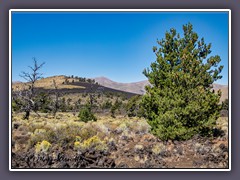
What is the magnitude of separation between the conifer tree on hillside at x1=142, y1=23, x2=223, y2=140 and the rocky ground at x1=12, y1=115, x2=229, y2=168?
1.23 feet

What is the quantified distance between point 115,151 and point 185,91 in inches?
108

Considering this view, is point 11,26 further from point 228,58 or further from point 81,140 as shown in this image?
point 228,58

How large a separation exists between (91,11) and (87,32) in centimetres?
84

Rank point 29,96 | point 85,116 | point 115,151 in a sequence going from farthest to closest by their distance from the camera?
1. point 85,116
2. point 29,96
3. point 115,151

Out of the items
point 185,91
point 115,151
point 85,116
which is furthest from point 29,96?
point 185,91

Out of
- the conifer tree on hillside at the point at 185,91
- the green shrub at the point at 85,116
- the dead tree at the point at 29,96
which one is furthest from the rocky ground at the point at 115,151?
the green shrub at the point at 85,116

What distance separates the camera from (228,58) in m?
9.57

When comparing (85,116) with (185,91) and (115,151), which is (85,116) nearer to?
(115,151)

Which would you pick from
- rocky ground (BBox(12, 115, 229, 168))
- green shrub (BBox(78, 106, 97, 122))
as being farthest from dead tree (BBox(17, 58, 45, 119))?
green shrub (BBox(78, 106, 97, 122))

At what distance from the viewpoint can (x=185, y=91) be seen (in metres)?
11.1

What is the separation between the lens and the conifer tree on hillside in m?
11.1

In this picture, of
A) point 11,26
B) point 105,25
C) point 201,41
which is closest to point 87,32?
point 105,25

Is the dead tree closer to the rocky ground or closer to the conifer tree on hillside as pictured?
the rocky ground

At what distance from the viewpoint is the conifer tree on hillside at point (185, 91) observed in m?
11.1
